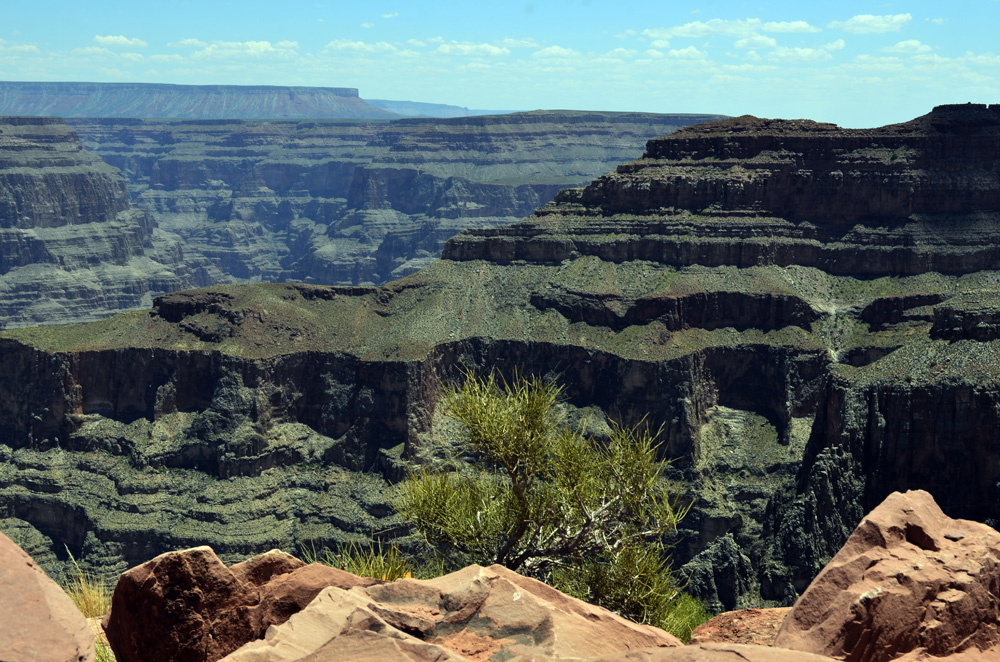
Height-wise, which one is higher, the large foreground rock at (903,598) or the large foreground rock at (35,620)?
the large foreground rock at (35,620)

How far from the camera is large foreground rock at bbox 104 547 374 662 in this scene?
27828 millimetres

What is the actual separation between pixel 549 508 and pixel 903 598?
19.3 meters

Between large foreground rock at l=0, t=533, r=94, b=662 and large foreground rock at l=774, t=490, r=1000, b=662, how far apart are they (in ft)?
52.4

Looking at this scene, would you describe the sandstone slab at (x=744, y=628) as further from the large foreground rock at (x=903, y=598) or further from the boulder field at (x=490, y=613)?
the boulder field at (x=490, y=613)

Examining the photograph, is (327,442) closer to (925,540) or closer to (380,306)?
(380,306)

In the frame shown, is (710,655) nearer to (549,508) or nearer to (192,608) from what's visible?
(192,608)

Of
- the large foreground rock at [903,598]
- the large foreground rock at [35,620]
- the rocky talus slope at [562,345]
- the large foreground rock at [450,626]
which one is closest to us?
the large foreground rock at [35,620]

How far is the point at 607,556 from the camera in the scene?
145 ft

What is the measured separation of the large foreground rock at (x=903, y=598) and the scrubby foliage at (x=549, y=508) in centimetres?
1310

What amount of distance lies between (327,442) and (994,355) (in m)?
76.7

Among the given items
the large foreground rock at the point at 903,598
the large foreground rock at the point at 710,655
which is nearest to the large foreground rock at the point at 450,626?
the large foreground rock at the point at 710,655

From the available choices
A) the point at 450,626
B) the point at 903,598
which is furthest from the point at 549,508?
the point at 903,598

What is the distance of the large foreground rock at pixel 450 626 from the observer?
2378 centimetres

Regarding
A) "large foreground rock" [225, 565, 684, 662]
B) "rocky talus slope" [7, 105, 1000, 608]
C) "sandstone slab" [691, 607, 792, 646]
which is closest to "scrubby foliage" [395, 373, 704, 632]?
"sandstone slab" [691, 607, 792, 646]
